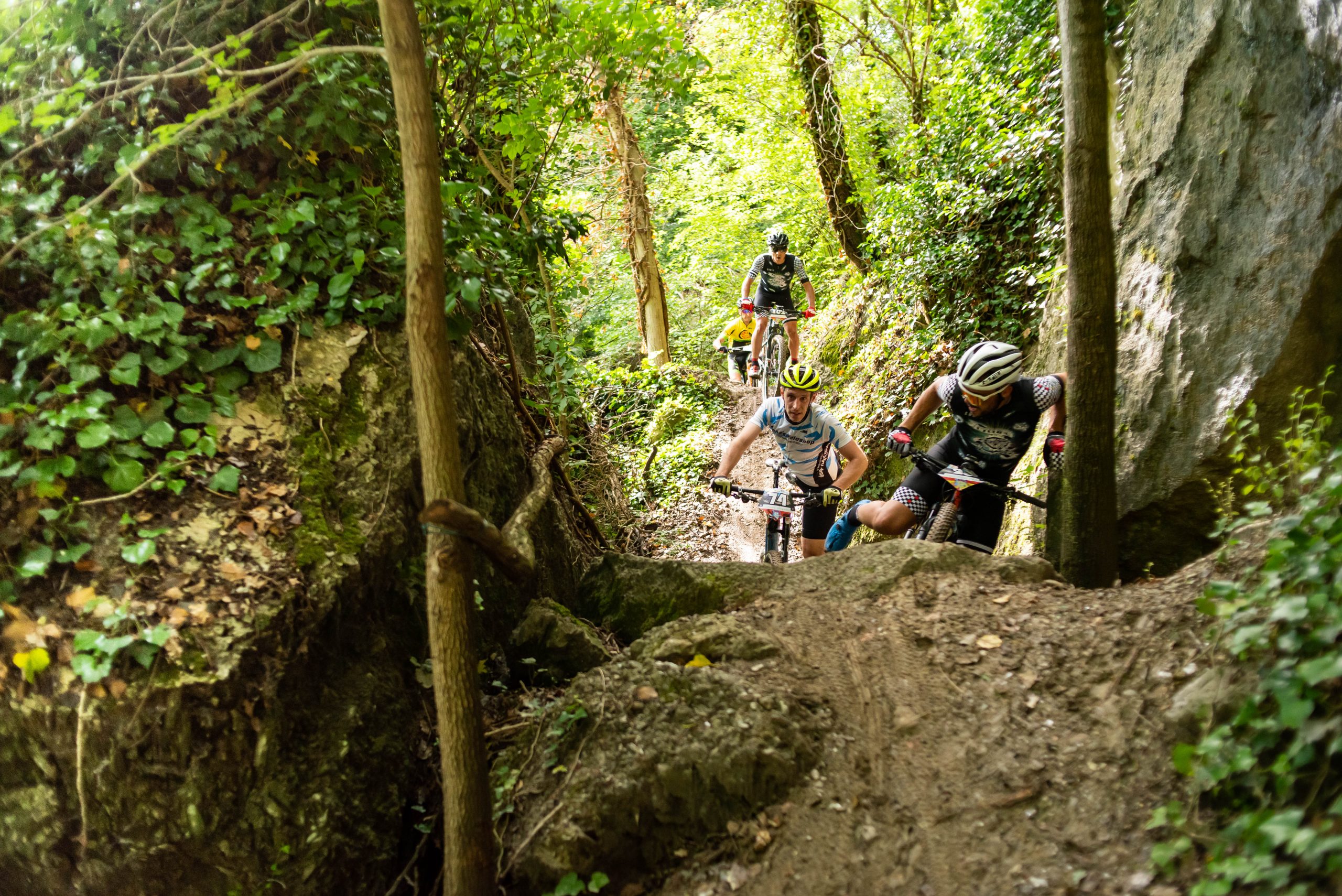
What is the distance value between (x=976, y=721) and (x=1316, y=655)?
1390 millimetres

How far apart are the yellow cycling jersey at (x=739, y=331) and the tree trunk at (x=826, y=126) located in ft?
7.41

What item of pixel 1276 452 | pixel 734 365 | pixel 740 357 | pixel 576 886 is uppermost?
pixel 740 357

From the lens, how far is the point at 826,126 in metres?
13.3

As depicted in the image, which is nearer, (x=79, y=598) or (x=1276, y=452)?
(x=79, y=598)

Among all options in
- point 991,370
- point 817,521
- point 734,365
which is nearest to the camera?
point 991,370

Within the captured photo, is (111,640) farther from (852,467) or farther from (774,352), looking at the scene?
(774,352)

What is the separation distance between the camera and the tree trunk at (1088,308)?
4.17 m

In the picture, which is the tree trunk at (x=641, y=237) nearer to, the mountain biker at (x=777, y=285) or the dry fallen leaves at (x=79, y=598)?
the mountain biker at (x=777, y=285)

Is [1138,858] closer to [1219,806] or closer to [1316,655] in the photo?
[1219,806]

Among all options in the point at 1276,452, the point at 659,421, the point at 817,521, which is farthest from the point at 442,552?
A: the point at 659,421

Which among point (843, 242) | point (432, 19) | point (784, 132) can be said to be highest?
point (784, 132)

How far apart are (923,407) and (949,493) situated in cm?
69

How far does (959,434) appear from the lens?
5.52 metres

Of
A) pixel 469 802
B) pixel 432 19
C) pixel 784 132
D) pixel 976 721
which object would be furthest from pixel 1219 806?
pixel 784 132
